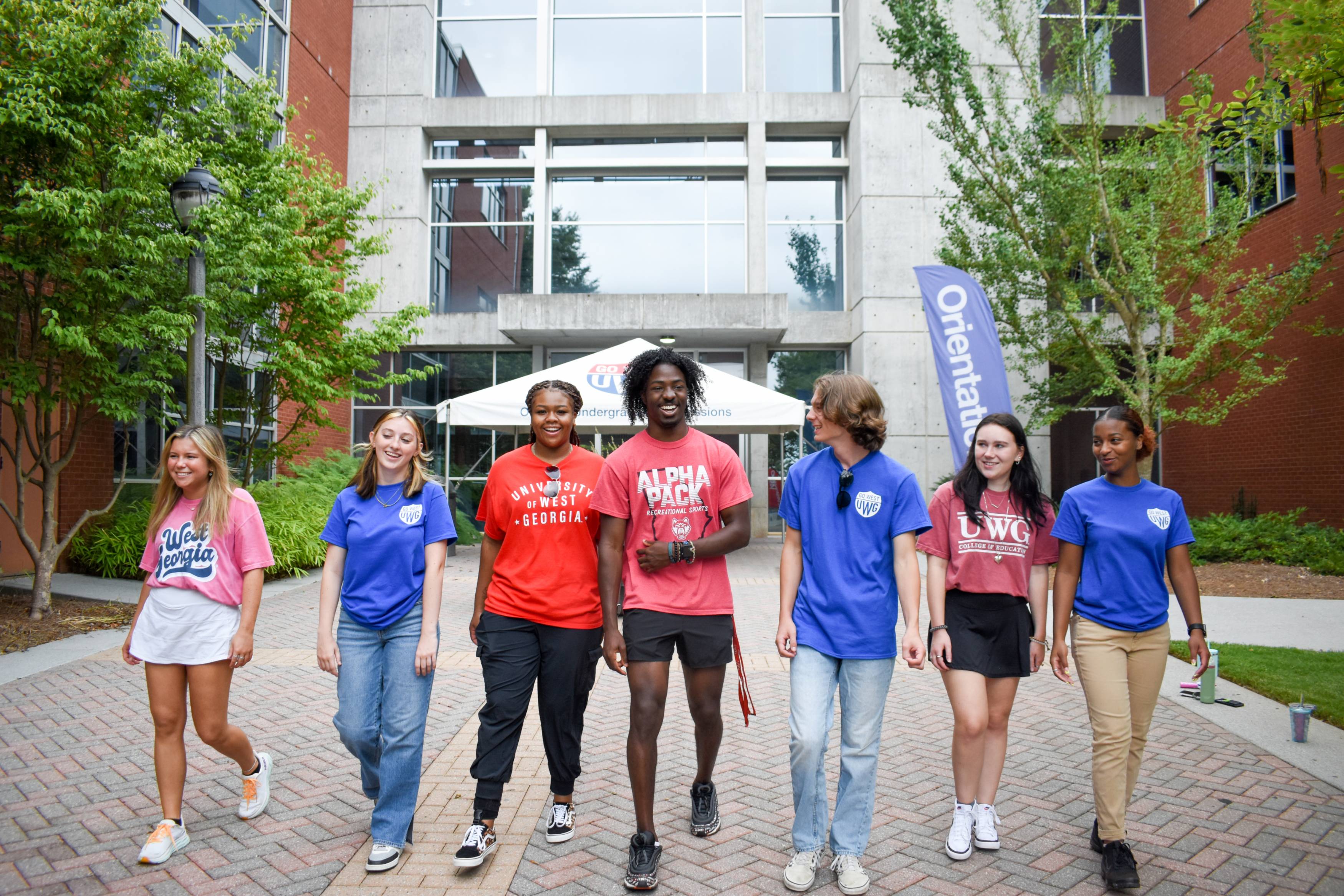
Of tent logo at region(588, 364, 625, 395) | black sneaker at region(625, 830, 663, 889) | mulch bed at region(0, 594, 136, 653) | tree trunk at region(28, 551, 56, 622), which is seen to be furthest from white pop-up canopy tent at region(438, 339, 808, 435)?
black sneaker at region(625, 830, 663, 889)

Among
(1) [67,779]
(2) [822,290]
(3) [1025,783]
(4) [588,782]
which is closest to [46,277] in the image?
(1) [67,779]

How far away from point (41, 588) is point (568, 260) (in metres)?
12.9

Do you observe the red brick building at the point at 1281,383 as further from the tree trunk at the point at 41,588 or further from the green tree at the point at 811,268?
the tree trunk at the point at 41,588

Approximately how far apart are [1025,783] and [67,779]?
4784mm

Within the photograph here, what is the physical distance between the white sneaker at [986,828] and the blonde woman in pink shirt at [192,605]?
305cm

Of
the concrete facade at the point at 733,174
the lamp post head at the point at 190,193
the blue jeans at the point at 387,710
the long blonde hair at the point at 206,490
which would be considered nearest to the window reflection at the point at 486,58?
the concrete facade at the point at 733,174

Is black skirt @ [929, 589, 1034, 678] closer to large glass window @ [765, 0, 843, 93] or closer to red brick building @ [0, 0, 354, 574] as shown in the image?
red brick building @ [0, 0, 354, 574]

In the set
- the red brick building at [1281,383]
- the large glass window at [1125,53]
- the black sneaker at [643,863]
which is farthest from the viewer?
the large glass window at [1125,53]

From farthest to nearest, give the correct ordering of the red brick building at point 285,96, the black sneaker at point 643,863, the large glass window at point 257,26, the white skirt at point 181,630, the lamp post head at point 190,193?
the large glass window at point 257,26 → the red brick building at point 285,96 → the lamp post head at point 190,193 → the white skirt at point 181,630 → the black sneaker at point 643,863

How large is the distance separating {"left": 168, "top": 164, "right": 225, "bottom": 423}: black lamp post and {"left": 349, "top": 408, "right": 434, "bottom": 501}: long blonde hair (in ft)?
15.3

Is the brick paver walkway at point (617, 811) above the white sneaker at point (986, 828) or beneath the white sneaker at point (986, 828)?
beneath

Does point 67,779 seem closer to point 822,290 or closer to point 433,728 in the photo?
point 433,728

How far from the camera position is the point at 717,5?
1958 centimetres

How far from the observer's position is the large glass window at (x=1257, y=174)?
12.9 metres
